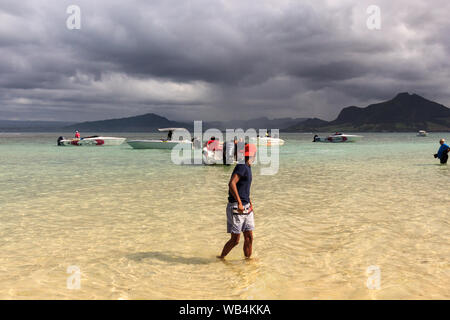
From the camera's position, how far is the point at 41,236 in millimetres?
8141

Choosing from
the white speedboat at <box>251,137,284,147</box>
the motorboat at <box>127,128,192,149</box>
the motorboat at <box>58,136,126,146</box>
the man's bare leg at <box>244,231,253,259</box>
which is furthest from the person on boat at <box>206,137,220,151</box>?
the motorboat at <box>58,136,126,146</box>

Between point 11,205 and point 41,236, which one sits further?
point 11,205

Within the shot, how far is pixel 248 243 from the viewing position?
253 inches

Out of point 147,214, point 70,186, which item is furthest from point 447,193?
point 70,186

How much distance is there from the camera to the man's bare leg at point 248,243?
6.26 m

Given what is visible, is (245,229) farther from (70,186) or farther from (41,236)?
(70,186)

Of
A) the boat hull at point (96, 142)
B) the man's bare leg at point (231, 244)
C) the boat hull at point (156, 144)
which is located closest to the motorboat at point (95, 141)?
the boat hull at point (96, 142)

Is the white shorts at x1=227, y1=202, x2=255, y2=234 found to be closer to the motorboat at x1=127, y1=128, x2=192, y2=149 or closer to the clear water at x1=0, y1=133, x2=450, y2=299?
the clear water at x1=0, y1=133, x2=450, y2=299

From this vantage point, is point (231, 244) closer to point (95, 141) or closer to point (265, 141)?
point (265, 141)

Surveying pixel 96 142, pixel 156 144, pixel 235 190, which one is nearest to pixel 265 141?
pixel 156 144
